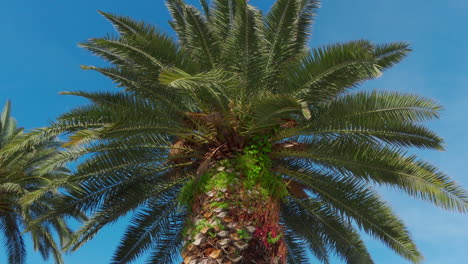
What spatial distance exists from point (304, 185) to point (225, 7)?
4.46 m

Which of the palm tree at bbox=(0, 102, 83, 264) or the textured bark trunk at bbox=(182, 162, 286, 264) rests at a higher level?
the palm tree at bbox=(0, 102, 83, 264)

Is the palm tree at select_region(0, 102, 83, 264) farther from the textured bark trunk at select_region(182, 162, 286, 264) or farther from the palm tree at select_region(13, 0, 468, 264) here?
the textured bark trunk at select_region(182, 162, 286, 264)

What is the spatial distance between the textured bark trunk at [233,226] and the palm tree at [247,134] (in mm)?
22

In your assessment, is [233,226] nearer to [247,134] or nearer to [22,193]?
[247,134]

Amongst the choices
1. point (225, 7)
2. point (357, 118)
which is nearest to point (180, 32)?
point (225, 7)

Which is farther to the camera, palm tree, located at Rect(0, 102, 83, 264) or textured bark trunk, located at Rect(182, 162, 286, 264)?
palm tree, located at Rect(0, 102, 83, 264)

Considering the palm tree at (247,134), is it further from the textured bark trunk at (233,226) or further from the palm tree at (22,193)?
the palm tree at (22,193)

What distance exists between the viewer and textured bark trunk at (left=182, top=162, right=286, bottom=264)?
8.75 m

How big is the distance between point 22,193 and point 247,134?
974 centimetres

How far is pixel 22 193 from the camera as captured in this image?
16.1 metres

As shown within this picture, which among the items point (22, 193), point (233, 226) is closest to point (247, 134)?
point (233, 226)

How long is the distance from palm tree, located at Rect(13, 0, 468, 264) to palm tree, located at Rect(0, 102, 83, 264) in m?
7.21

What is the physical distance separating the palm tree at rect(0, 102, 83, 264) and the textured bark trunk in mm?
8859

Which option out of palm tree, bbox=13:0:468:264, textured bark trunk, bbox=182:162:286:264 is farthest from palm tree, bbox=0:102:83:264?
textured bark trunk, bbox=182:162:286:264
